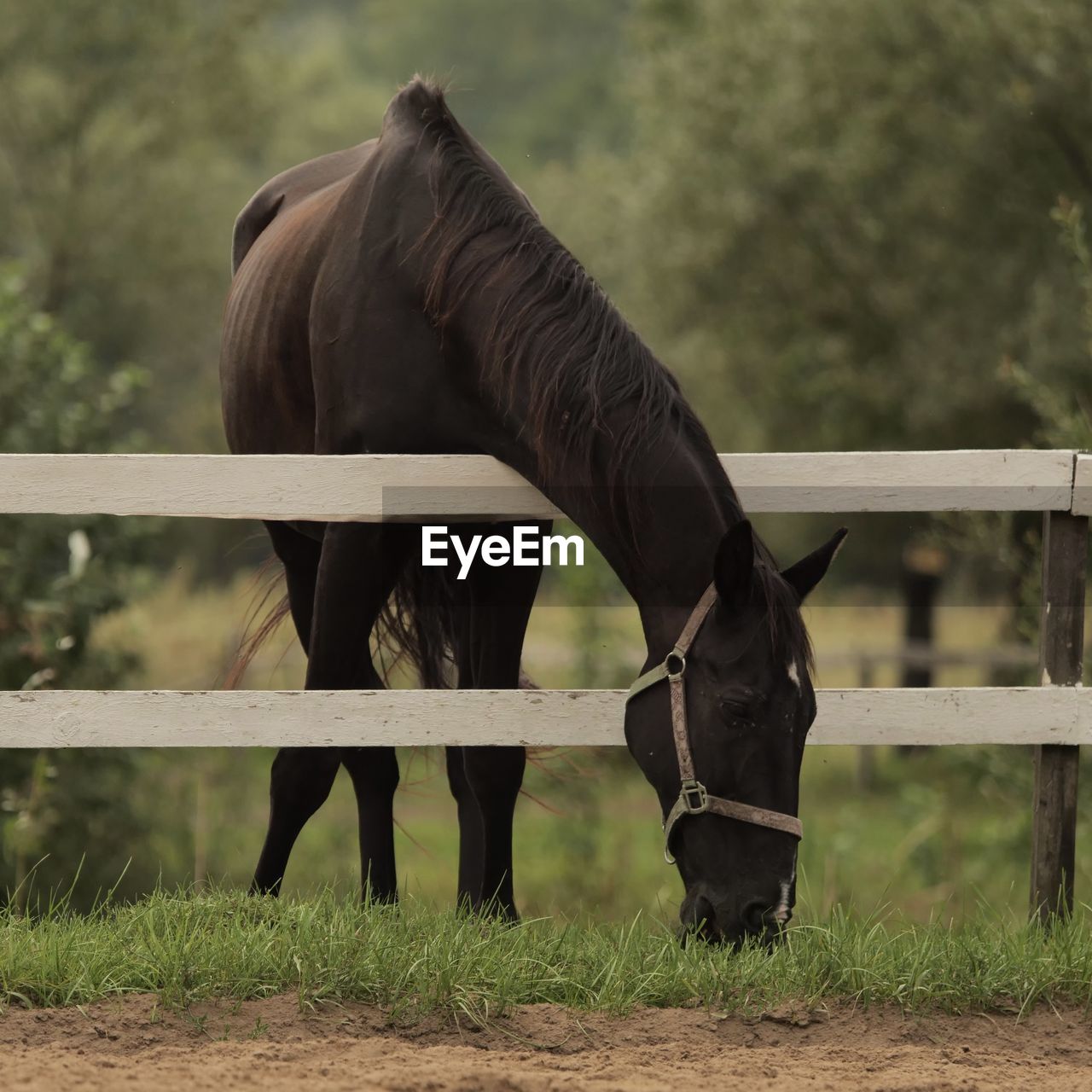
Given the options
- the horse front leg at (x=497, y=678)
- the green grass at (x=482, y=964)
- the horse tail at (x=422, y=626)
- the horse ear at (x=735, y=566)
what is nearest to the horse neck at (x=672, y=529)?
the horse ear at (x=735, y=566)

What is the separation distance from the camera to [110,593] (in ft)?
28.2

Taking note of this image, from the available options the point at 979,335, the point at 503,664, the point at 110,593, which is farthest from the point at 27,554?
the point at 979,335

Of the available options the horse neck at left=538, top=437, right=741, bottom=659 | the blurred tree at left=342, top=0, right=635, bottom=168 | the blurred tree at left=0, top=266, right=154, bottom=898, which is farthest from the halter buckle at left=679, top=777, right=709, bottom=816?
the blurred tree at left=342, top=0, right=635, bottom=168

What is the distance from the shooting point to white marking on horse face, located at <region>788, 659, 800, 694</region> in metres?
3.47

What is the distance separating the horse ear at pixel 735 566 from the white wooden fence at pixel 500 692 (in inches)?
21.5

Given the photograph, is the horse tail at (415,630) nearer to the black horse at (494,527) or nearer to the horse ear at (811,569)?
the black horse at (494,527)

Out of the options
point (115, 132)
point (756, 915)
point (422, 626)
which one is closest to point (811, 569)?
point (756, 915)

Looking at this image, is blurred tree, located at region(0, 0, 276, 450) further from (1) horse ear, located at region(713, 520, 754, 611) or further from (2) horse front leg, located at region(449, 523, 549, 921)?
(1) horse ear, located at region(713, 520, 754, 611)

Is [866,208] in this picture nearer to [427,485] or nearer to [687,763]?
[427,485]

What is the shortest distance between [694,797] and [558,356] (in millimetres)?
1197

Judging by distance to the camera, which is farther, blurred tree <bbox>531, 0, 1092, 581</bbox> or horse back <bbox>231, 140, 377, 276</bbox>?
blurred tree <bbox>531, 0, 1092, 581</bbox>

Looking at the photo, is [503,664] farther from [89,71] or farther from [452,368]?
Result: [89,71]

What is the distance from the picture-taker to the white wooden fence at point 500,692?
375cm

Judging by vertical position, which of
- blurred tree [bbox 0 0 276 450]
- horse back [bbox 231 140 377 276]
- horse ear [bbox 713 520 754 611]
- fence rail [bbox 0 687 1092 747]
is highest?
blurred tree [bbox 0 0 276 450]
